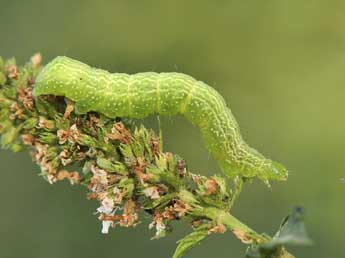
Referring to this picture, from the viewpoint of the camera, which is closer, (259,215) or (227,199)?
(227,199)

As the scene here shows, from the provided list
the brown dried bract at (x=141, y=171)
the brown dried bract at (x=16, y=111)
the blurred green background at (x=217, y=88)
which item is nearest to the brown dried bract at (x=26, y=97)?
the brown dried bract at (x=16, y=111)

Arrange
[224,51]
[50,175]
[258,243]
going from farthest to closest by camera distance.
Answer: [224,51], [50,175], [258,243]

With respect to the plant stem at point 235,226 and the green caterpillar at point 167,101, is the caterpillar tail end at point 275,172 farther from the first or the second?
the plant stem at point 235,226

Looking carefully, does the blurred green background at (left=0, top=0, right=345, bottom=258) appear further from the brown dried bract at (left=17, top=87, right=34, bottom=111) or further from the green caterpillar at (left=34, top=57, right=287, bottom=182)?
the brown dried bract at (left=17, top=87, right=34, bottom=111)

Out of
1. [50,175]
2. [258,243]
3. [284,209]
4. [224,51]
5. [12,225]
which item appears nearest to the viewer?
[258,243]

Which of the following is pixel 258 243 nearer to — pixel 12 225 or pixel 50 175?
pixel 50 175

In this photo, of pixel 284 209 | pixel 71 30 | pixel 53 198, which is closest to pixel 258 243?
pixel 284 209

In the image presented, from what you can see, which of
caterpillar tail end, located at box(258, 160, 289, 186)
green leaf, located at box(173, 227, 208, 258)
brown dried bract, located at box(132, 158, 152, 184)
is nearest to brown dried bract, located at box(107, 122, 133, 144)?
brown dried bract, located at box(132, 158, 152, 184)

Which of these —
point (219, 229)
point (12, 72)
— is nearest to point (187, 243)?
point (219, 229)
